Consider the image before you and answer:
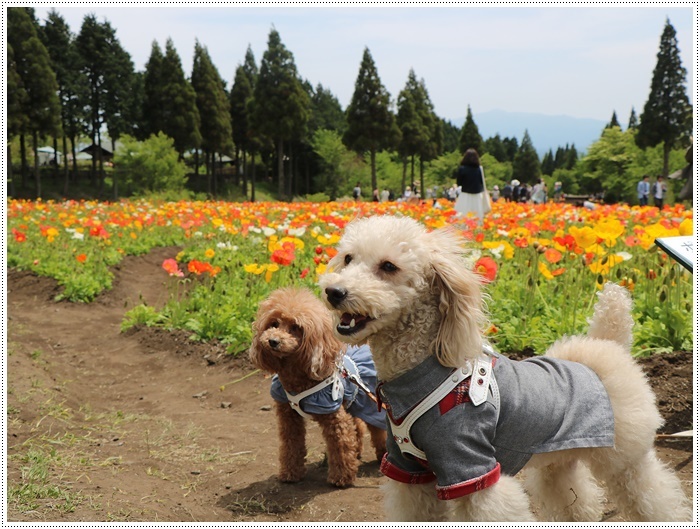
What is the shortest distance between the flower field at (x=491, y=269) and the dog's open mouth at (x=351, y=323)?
635 mm

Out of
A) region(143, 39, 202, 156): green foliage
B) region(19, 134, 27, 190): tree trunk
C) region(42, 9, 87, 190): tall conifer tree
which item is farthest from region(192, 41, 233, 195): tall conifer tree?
region(19, 134, 27, 190): tree trunk

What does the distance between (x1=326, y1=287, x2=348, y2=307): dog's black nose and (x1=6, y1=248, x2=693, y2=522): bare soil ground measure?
1.67 m

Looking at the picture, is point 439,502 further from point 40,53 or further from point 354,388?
point 40,53

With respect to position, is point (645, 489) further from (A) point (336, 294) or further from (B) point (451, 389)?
(A) point (336, 294)

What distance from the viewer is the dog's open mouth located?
7.81 ft

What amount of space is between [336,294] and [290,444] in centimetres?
198

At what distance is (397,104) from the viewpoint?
145ft

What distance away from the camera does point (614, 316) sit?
9.71 feet

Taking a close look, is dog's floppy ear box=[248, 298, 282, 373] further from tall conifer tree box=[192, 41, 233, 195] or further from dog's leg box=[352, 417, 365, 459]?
tall conifer tree box=[192, 41, 233, 195]

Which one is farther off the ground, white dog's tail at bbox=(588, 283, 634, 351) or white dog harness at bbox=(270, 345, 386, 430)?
white dog's tail at bbox=(588, 283, 634, 351)

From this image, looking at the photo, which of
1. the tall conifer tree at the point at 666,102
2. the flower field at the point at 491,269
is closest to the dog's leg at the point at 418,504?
the flower field at the point at 491,269

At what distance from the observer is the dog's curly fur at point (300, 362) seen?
12.2 ft

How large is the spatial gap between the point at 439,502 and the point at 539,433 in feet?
1.71
